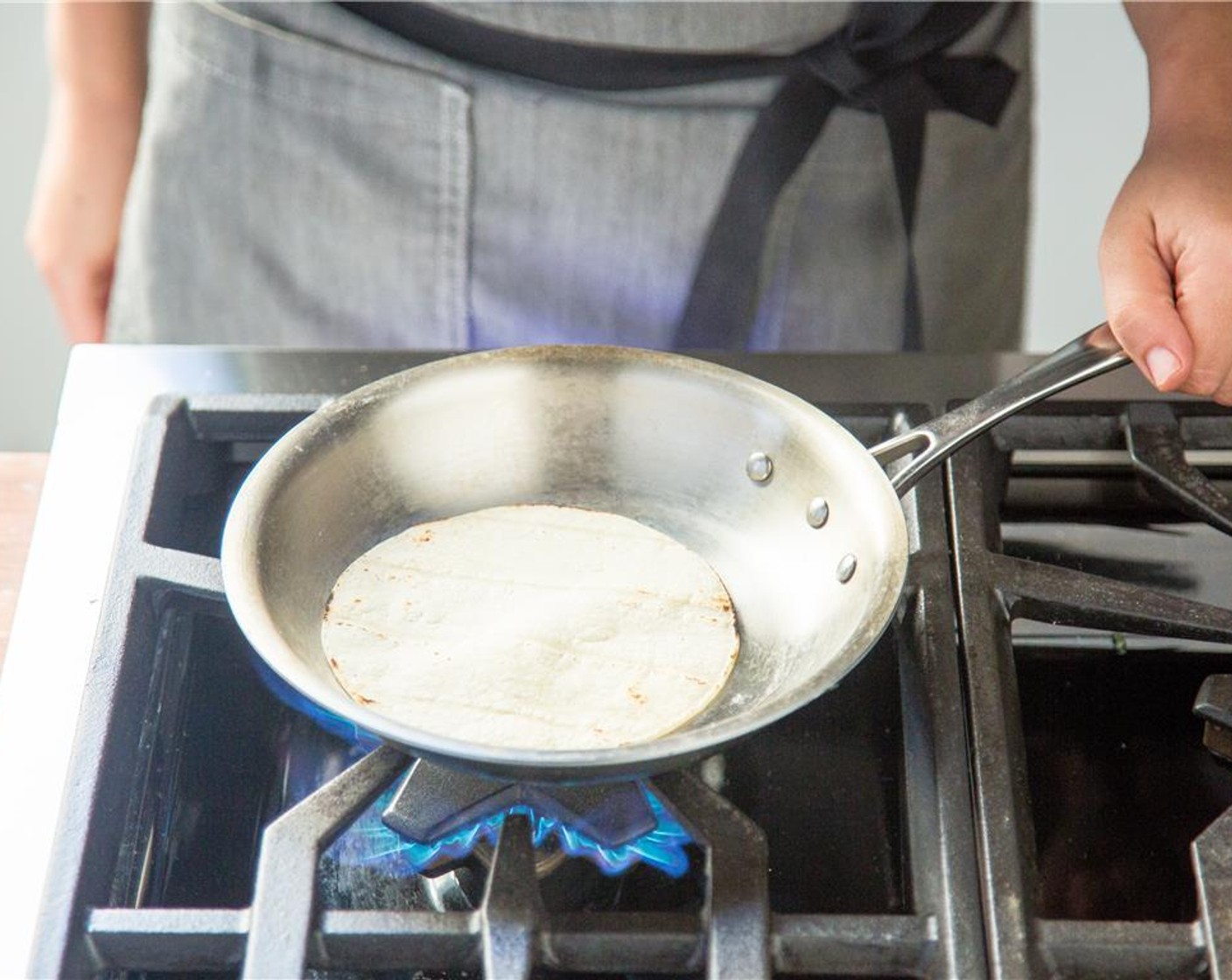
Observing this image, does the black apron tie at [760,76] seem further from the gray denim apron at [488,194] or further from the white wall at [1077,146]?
the white wall at [1077,146]

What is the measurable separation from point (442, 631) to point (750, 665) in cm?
14

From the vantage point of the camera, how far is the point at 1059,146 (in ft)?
6.14

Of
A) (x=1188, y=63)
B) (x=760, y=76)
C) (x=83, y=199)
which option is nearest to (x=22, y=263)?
(x=83, y=199)

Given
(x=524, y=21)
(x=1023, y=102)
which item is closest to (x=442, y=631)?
(x=524, y=21)

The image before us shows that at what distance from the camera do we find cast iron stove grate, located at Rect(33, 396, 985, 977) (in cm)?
49

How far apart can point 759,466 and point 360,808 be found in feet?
0.82

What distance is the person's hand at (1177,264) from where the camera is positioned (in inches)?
26.5

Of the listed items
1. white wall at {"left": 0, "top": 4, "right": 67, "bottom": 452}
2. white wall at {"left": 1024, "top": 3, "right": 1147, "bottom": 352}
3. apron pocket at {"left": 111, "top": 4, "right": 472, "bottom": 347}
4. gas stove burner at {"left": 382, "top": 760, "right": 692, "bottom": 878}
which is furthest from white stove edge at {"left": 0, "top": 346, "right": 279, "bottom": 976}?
white wall at {"left": 1024, "top": 3, "right": 1147, "bottom": 352}

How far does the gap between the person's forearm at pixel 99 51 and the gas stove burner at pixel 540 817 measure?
67cm

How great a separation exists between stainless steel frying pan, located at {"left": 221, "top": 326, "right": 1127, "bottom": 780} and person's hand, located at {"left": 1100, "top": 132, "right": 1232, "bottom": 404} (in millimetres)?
23

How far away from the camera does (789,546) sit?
656mm

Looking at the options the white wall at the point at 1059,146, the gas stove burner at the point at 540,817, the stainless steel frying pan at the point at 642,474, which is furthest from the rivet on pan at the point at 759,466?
the white wall at the point at 1059,146

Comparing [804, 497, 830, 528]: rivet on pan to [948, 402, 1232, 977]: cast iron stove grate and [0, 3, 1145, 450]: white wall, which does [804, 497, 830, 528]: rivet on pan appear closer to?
[948, 402, 1232, 977]: cast iron stove grate

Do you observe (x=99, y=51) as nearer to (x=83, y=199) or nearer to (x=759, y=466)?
(x=83, y=199)
